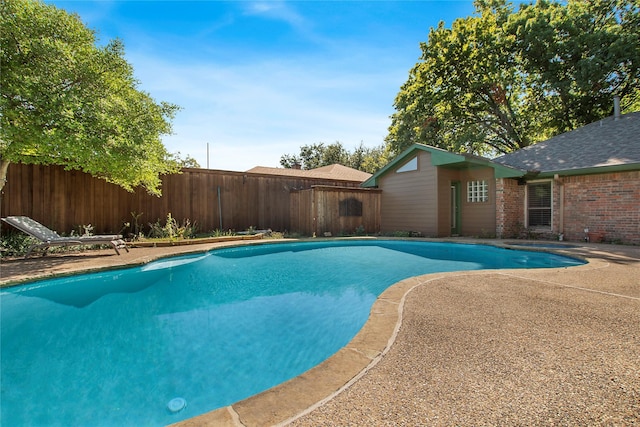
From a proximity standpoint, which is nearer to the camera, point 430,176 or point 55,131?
A: point 55,131

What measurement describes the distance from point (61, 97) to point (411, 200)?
36.1 feet

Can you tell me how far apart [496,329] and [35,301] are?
5.90 meters

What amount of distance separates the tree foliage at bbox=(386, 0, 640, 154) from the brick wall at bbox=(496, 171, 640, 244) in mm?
6157

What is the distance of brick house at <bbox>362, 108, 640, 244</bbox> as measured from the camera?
852 cm

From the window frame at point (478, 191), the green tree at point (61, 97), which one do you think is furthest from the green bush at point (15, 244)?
the window frame at point (478, 191)

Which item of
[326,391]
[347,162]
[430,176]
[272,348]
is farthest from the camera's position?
[347,162]

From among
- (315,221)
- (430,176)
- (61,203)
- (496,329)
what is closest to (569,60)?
(430,176)

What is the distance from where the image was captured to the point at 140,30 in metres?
7.11

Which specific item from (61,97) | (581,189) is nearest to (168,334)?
(61,97)

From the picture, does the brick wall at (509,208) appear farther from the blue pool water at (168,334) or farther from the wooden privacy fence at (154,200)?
the wooden privacy fence at (154,200)

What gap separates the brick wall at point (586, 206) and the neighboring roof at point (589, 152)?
469 millimetres

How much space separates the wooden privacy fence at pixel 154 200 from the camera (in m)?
7.88

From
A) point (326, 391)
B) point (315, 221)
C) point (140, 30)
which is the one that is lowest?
point (326, 391)

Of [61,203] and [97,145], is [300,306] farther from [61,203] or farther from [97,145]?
[61,203]
